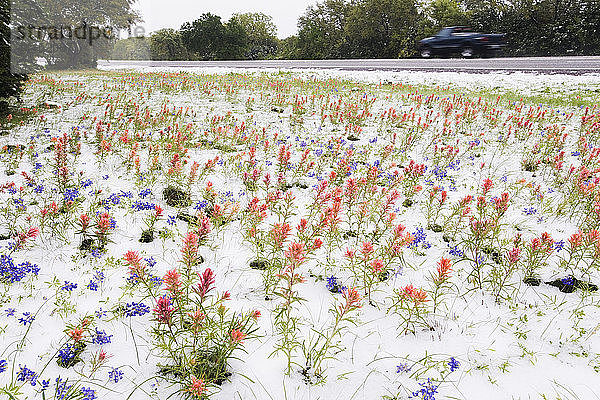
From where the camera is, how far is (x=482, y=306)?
320cm

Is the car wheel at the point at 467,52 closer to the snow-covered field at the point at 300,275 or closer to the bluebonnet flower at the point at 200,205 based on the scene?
the snow-covered field at the point at 300,275

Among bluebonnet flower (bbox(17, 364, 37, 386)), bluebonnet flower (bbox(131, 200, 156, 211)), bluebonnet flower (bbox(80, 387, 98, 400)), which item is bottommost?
bluebonnet flower (bbox(80, 387, 98, 400))

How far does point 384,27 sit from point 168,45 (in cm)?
4080

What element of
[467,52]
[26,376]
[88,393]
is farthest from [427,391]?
[467,52]

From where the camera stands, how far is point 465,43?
23.6m

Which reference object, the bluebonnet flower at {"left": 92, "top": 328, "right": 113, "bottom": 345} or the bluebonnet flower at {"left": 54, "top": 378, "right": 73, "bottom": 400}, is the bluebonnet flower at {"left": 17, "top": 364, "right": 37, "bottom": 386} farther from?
the bluebonnet flower at {"left": 92, "top": 328, "right": 113, "bottom": 345}

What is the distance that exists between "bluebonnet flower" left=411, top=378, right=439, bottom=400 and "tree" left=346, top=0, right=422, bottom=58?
44708mm

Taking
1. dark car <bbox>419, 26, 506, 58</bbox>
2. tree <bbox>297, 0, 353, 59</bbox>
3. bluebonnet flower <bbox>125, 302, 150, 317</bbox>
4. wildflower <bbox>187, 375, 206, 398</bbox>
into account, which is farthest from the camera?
tree <bbox>297, 0, 353, 59</bbox>

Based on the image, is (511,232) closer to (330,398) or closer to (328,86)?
(330,398)

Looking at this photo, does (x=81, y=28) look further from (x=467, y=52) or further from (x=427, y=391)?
(x=427, y=391)

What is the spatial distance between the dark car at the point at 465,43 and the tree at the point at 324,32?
24434 millimetres

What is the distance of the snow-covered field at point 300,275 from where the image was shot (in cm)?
248

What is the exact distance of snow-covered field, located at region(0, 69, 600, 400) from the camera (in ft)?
8.15

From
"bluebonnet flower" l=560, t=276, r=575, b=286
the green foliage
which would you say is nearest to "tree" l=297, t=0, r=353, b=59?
the green foliage
